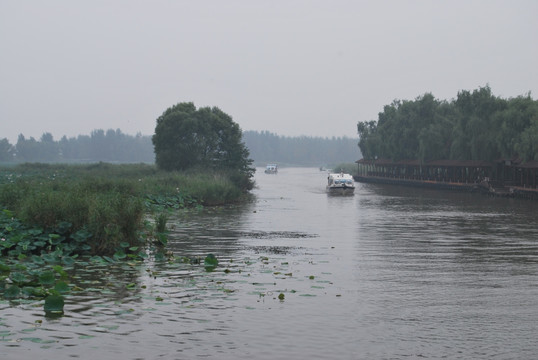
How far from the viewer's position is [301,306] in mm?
15875

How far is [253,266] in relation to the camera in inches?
858

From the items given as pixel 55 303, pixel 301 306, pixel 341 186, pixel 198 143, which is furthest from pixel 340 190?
pixel 55 303

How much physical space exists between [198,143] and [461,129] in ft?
120

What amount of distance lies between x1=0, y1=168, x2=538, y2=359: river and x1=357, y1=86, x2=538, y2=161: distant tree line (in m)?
52.3

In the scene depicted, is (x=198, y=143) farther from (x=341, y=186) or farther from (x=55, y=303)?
(x=55, y=303)

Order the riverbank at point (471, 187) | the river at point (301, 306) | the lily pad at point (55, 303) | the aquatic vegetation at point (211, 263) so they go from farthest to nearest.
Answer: the riverbank at point (471, 187) < the aquatic vegetation at point (211, 263) < the lily pad at point (55, 303) < the river at point (301, 306)

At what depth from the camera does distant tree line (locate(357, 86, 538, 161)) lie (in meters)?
78.7

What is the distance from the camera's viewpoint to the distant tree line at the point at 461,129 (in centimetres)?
7869

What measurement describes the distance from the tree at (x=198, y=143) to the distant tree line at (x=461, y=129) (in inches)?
1176

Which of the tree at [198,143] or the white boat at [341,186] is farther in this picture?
the tree at [198,143]

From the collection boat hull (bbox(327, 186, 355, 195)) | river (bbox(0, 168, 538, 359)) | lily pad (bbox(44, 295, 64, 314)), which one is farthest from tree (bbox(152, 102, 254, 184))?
lily pad (bbox(44, 295, 64, 314))

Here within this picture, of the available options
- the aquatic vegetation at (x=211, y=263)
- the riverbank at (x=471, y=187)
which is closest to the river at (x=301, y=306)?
the aquatic vegetation at (x=211, y=263)

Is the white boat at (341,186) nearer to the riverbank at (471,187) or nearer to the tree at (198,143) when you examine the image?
the tree at (198,143)

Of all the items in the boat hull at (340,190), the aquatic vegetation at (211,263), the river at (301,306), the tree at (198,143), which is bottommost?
the river at (301,306)
